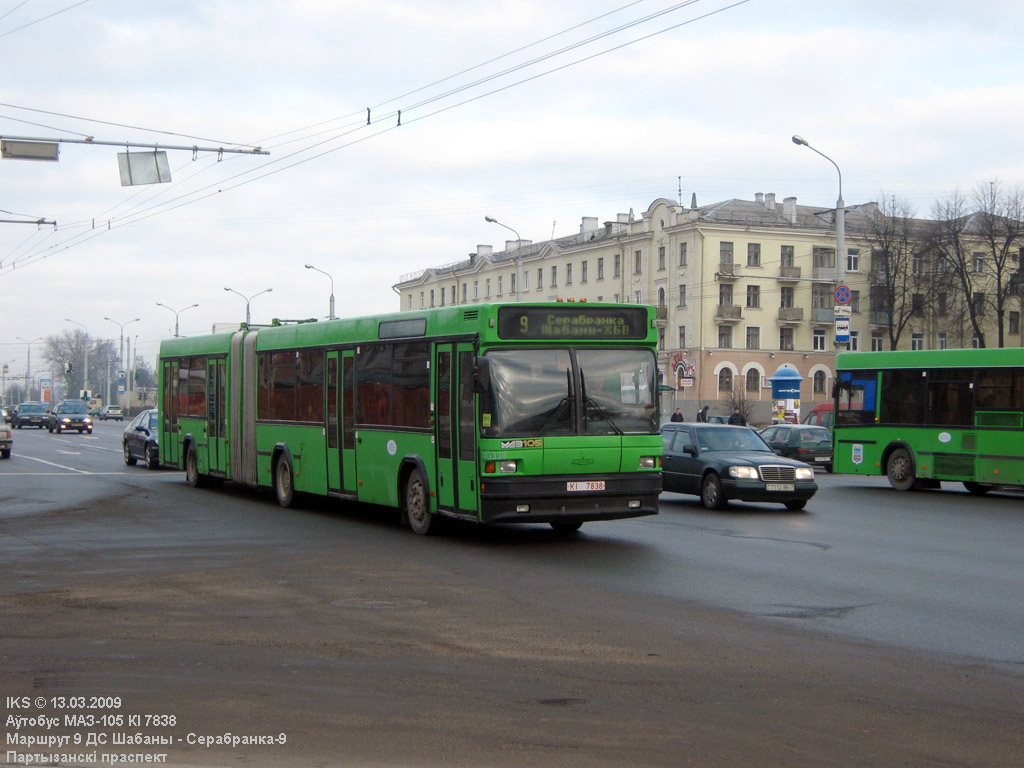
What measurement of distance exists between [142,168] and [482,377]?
11.3 m

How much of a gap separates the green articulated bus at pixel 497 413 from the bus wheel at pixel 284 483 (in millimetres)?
1613

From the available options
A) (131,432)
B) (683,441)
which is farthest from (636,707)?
(131,432)

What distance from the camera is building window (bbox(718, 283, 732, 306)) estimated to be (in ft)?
262

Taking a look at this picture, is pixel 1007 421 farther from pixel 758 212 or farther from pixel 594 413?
pixel 758 212

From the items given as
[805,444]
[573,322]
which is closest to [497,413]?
[573,322]

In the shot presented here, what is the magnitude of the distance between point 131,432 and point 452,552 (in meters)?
21.8

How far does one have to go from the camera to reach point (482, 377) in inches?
544

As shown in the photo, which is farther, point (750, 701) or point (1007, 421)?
point (1007, 421)

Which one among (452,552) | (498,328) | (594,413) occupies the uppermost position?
(498,328)

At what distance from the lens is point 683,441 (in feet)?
69.6

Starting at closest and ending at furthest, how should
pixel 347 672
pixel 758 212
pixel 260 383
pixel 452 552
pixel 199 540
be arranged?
pixel 347 672 < pixel 452 552 < pixel 199 540 < pixel 260 383 < pixel 758 212

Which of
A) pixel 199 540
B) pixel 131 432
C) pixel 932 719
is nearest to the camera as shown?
pixel 932 719

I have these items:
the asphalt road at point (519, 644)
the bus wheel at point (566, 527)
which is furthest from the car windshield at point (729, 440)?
the bus wheel at point (566, 527)

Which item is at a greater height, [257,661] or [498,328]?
Answer: [498,328]
